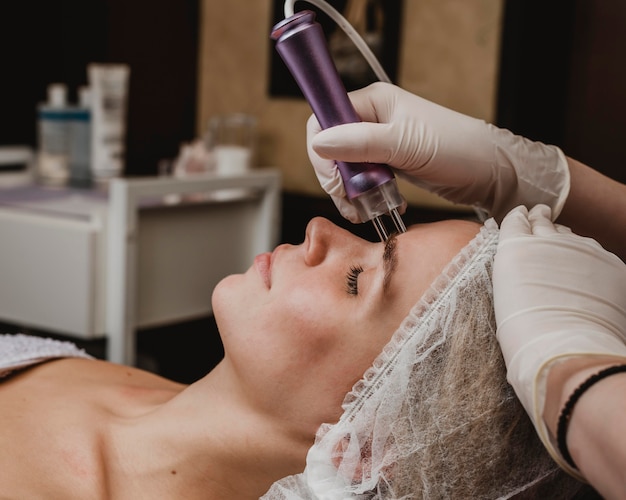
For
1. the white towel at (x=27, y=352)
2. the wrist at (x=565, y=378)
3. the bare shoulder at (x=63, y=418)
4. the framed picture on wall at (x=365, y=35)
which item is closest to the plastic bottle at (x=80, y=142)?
the framed picture on wall at (x=365, y=35)

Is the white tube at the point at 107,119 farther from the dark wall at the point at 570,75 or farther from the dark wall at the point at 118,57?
the dark wall at the point at 570,75

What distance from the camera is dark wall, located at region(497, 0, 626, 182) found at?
2498mm

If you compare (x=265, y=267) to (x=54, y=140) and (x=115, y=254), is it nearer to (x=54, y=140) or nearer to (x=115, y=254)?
(x=115, y=254)

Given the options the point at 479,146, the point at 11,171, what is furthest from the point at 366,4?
the point at 479,146

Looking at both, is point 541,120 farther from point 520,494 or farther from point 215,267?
point 520,494

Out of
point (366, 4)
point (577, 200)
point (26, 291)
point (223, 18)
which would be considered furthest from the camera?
point (223, 18)

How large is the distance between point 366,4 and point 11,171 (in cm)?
129

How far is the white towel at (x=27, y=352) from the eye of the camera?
145cm

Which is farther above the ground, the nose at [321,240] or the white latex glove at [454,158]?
the white latex glove at [454,158]

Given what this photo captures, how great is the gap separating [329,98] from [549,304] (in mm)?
425

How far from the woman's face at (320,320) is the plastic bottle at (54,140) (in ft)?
5.37

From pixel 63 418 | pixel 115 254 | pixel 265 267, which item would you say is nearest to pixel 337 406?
pixel 265 267

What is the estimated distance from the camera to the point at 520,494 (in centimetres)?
114

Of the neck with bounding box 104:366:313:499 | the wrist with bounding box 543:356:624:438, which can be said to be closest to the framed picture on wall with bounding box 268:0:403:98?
the neck with bounding box 104:366:313:499
